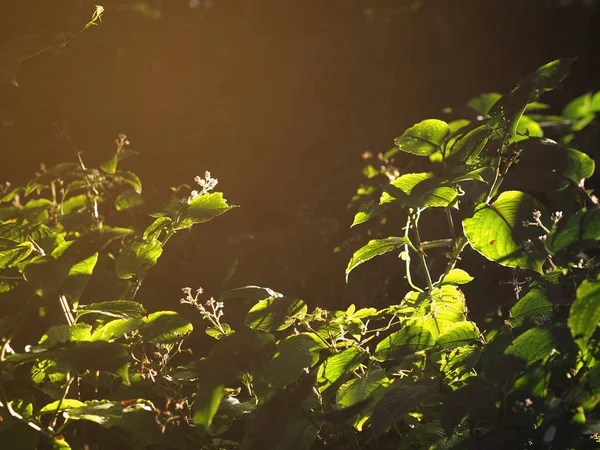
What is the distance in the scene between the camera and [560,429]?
1.05m

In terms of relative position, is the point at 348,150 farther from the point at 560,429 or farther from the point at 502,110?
the point at 560,429

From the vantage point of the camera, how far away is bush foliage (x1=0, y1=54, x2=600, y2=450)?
1.15 metres

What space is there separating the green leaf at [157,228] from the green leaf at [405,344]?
0.55 meters

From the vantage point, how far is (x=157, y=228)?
152 cm

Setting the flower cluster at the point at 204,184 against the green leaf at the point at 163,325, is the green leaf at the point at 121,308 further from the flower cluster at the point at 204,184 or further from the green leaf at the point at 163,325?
the flower cluster at the point at 204,184

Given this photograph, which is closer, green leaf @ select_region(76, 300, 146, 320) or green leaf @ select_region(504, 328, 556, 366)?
green leaf @ select_region(504, 328, 556, 366)

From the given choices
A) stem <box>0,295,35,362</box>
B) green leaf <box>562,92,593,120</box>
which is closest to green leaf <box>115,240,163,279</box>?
stem <box>0,295,35,362</box>

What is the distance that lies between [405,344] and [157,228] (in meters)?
0.61

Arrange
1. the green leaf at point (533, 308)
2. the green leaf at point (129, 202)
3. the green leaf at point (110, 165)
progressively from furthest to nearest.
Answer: the green leaf at point (129, 202) → the green leaf at point (110, 165) → the green leaf at point (533, 308)

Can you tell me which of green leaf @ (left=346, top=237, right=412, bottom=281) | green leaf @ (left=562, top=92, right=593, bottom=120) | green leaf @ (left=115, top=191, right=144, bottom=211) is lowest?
green leaf @ (left=562, top=92, right=593, bottom=120)

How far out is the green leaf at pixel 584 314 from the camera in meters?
1.00

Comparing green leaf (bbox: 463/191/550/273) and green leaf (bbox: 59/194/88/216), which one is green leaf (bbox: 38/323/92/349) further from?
green leaf (bbox: 59/194/88/216)

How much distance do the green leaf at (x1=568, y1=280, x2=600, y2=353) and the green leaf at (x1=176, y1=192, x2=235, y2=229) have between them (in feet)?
2.43

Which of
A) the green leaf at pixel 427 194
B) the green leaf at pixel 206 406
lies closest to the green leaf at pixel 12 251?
the green leaf at pixel 206 406
